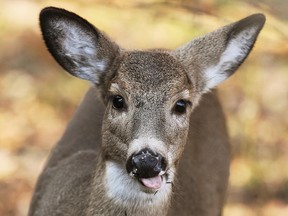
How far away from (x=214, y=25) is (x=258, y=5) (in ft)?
10.7

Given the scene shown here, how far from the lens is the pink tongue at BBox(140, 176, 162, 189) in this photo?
5.36 m

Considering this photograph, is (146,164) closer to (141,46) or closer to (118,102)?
(118,102)

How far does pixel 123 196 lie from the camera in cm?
570

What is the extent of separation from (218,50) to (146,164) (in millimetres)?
1457

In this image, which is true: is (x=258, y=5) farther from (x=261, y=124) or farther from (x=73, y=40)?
(x=261, y=124)

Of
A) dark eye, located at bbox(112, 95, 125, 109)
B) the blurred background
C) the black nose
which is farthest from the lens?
the blurred background

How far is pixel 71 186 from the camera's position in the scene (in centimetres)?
664

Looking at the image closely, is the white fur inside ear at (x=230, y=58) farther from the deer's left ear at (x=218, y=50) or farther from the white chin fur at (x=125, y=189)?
the white chin fur at (x=125, y=189)

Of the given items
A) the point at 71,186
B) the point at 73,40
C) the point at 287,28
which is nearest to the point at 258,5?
the point at 287,28

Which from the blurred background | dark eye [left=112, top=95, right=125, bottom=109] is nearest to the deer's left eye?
dark eye [left=112, top=95, right=125, bottom=109]

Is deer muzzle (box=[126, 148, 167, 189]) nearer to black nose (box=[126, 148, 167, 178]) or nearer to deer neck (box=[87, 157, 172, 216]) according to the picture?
black nose (box=[126, 148, 167, 178])

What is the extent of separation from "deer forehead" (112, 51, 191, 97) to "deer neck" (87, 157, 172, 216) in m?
0.47

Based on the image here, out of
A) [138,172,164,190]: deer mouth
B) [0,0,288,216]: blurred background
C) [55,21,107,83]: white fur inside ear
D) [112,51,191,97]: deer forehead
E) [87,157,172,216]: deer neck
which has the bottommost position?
[0,0,288,216]: blurred background

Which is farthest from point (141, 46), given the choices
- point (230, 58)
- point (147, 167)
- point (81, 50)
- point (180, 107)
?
point (147, 167)
